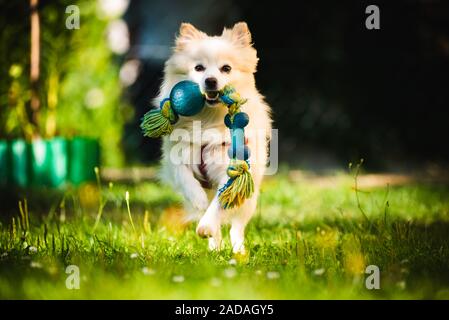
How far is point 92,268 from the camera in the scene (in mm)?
2518

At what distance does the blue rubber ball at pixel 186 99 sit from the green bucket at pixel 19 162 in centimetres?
283

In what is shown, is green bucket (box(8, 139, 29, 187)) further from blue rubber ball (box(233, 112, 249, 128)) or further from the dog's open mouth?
blue rubber ball (box(233, 112, 249, 128))

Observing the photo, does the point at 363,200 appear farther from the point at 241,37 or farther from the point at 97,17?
the point at 97,17

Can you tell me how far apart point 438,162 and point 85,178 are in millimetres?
4596

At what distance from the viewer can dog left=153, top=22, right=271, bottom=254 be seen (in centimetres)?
321

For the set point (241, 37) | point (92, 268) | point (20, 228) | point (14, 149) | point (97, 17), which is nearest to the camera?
point (92, 268)

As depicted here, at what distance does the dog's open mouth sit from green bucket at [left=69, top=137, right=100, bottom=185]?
2839 millimetres

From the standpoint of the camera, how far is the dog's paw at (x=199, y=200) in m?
3.14

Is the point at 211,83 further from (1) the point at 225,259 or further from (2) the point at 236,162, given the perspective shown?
Answer: (1) the point at 225,259

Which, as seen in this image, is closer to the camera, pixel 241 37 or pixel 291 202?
pixel 241 37

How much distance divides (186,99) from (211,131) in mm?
249

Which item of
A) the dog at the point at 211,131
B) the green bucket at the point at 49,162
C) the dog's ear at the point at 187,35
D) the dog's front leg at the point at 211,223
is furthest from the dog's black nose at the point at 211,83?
the green bucket at the point at 49,162

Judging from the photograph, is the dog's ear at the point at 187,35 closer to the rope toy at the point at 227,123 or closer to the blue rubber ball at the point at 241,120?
the rope toy at the point at 227,123

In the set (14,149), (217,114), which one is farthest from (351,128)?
(217,114)
